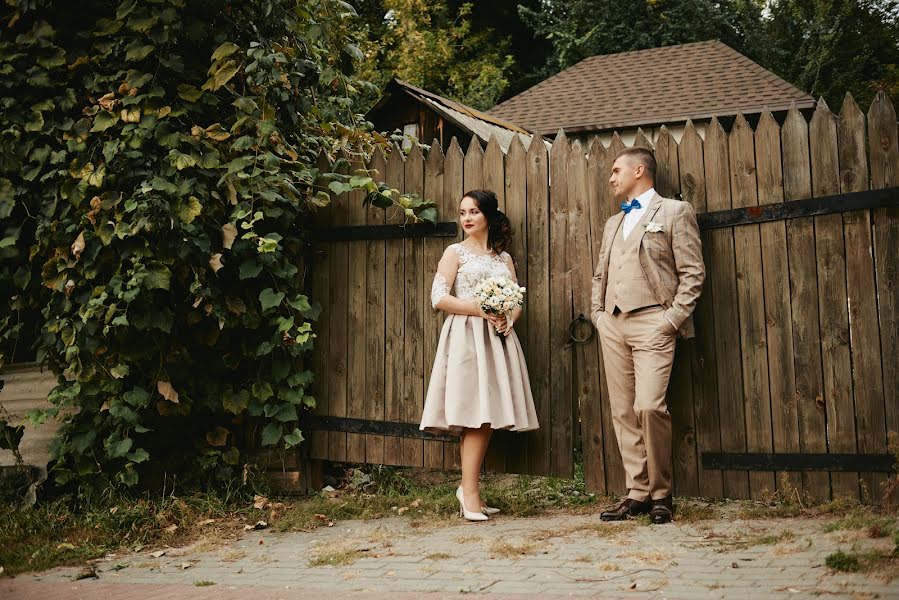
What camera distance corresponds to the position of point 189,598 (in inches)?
140

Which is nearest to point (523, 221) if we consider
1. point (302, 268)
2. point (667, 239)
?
point (667, 239)

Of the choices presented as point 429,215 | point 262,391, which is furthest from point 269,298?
point 429,215

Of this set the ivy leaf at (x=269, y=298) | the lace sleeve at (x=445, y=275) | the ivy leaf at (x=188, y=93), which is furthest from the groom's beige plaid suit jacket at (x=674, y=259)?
the ivy leaf at (x=188, y=93)

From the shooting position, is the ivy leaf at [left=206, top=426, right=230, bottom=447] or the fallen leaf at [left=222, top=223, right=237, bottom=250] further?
the ivy leaf at [left=206, top=426, right=230, bottom=447]

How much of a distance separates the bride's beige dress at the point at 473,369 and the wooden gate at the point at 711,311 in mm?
298

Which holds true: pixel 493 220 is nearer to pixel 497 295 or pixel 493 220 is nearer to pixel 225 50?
pixel 497 295

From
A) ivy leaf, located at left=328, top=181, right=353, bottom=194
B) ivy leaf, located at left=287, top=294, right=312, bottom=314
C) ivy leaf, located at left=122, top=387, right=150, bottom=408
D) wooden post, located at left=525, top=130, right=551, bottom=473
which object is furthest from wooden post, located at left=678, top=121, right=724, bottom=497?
ivy leaf, located at left=122, top=387, right=150, bottom=408

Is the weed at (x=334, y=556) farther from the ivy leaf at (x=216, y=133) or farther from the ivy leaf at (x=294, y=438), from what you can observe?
the ivy leaf at (x=216, y=133)

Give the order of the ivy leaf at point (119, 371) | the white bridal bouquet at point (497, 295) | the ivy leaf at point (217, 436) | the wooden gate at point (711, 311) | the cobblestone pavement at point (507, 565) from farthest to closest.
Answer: the ivy leaf at point (217, 436) → the ivy leaf at point (119, 371) → the white bridal bouquet at point (497, 295) → the wooden gate at point (711, 311) → the cobblestone pavement at point (507, 565)

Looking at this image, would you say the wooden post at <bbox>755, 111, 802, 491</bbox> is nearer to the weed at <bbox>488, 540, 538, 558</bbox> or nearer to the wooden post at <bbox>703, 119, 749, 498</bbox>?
the wooden post at <bbox>703, 119, 749, 498</bbox>

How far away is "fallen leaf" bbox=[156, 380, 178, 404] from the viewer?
212 inches

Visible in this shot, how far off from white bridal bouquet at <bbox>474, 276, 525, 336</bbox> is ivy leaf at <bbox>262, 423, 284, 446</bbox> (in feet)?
5.75

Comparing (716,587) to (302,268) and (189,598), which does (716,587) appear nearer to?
(189,598)

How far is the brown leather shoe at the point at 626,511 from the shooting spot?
4688 mm
